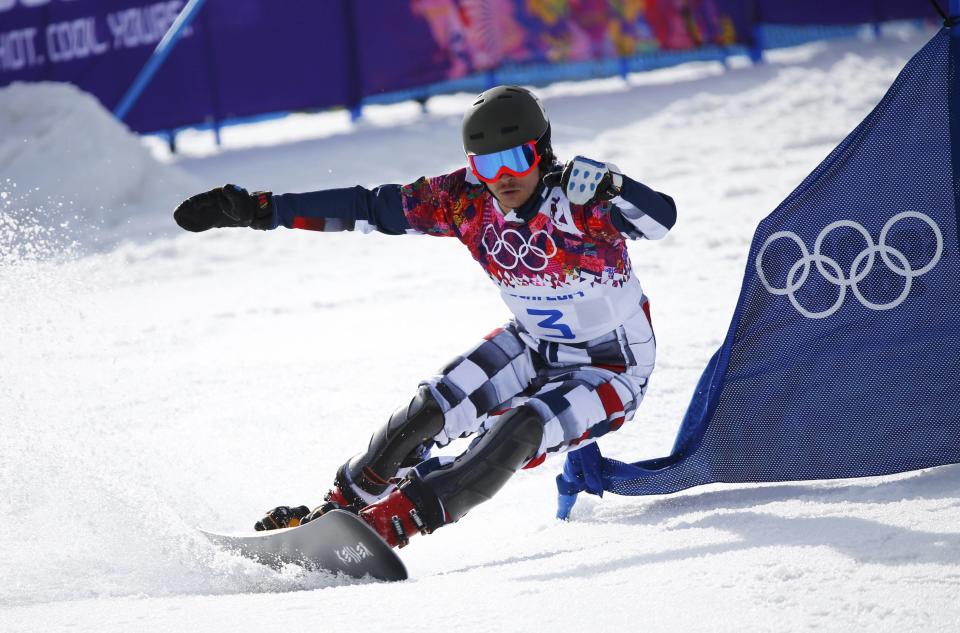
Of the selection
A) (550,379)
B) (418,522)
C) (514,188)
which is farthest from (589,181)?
(418,522)

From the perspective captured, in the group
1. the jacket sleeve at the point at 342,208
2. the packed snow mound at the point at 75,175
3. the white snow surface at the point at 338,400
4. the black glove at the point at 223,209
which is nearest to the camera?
the white snow surface at the point at 338,400

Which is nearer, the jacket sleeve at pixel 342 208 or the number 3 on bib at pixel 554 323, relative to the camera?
the number 3 on bib at pixel 554 323

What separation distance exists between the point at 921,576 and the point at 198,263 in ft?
23.7

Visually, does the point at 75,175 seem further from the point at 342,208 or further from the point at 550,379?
the point at 550,379

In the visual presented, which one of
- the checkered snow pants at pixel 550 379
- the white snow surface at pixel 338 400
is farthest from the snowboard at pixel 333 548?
the checkered snow pants at pixel 550 379

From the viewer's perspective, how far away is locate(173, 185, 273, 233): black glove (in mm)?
3912

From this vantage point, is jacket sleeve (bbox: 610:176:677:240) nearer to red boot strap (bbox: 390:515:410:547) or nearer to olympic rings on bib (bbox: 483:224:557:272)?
olympic rings on bib (bbox: 483:224:557:272)

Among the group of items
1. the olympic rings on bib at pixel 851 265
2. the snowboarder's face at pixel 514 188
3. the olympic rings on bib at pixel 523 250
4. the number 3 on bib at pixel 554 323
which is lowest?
the number 3 on bib at pixel 554 323

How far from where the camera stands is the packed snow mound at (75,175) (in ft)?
32.1

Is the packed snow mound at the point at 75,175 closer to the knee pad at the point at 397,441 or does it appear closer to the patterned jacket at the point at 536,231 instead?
the patterned jacket at the point at 536,231

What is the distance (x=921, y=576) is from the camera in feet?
9.21

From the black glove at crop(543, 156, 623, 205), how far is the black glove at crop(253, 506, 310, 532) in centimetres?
138

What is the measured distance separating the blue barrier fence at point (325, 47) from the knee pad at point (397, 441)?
31.8 ft

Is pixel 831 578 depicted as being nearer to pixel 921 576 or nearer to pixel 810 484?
pixel 921 576
